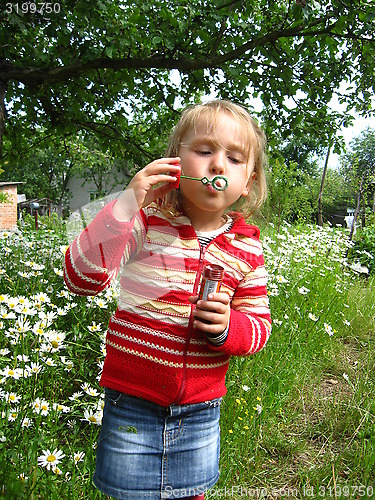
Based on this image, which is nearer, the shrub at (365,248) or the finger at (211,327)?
the finger at (211,327)

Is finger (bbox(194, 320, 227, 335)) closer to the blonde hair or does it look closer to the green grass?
the blonde hair

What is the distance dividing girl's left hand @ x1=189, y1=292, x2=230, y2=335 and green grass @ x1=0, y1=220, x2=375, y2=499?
52cm

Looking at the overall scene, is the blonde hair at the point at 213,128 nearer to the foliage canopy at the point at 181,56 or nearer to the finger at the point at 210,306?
the finger at the point at 210,306

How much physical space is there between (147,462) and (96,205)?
0.73m

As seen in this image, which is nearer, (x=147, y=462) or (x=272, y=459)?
(x=147, y=462)

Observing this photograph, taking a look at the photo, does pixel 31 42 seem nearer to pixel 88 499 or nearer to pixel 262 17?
pixel 262 17

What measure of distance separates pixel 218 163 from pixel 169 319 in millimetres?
466

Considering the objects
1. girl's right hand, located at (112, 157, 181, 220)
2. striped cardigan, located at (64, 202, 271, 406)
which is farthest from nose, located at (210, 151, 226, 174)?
striped cardigan, located at (64, 202, 271, 406)

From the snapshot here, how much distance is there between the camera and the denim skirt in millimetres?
1198

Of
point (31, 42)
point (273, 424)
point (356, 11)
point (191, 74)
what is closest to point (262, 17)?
point (191, 74)

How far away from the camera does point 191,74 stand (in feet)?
11.1

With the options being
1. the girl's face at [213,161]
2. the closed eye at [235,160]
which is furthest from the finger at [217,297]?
the closed eye at [235,160]

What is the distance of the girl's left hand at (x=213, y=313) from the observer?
3.73 feet

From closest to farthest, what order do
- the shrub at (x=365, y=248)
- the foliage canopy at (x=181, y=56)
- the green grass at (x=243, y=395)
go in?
1. the green grass at (x=243, y=395)
2. the foliage canopy at (x=181, y=56)
3. the shrub at (x=365, y=248)
